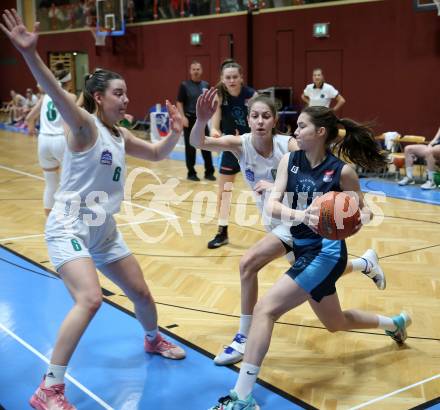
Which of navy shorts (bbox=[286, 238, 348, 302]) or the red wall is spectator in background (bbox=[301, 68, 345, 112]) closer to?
the red wall

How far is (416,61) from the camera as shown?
41.8 feet

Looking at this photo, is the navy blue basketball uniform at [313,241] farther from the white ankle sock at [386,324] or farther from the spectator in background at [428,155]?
the spectator in background at [428,155]

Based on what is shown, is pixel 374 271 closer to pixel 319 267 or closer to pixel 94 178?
pixel 319 267

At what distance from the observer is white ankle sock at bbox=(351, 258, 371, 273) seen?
460 cm

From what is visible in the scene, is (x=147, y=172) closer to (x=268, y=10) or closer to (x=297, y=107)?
(x=297, y=107)

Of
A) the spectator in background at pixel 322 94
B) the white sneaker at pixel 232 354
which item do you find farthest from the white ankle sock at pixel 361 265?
the spectator in background at pixel 322 94

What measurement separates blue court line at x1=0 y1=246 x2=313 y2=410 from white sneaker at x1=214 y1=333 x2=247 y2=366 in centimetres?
5

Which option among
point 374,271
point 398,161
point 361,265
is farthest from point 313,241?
point 398,161

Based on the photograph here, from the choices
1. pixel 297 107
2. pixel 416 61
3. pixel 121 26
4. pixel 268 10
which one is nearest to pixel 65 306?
pixel 416 61

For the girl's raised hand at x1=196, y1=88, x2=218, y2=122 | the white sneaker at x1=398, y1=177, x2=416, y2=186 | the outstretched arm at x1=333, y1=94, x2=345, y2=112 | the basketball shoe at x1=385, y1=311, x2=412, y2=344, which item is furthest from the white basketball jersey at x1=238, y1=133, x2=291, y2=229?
the outstretched arm at x1=333, y1=94, x2=345, y2=112

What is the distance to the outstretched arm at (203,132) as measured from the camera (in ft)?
12.9

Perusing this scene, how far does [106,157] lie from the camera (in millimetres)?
3480

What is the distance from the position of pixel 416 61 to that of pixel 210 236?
7.61 m

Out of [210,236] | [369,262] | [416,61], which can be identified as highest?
[416,61]
